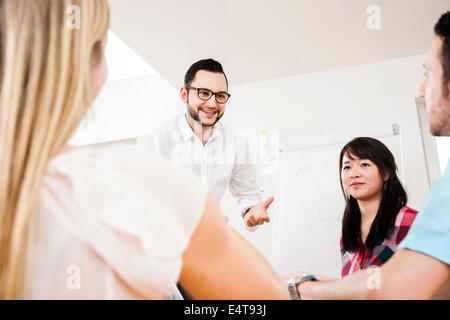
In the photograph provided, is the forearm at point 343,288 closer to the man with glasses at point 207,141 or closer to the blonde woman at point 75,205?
the blonde woman at point 75,205

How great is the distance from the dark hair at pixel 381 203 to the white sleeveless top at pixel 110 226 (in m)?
1.34

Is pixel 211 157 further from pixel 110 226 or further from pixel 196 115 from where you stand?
pixel 110 226

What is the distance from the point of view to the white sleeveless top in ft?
1.42

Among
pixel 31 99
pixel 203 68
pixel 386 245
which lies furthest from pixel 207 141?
pixel 31 99

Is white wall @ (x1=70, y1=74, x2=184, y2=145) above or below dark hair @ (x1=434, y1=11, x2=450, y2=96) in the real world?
above

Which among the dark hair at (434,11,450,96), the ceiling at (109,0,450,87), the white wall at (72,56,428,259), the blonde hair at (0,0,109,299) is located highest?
the ceiling at (109,0,450,87)

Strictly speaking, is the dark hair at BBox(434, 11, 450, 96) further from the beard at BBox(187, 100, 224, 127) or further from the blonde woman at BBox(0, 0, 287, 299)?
the beard at BBox(187, 100, 224, 127)

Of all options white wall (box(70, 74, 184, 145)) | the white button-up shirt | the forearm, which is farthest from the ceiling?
the forearm

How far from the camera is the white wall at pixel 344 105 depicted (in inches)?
102

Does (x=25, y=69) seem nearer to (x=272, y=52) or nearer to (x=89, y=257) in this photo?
(x=89, y=257)

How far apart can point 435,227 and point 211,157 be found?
1473 millimetres

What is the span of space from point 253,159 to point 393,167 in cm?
138

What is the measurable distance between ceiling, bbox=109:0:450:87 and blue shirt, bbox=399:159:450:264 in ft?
5.96

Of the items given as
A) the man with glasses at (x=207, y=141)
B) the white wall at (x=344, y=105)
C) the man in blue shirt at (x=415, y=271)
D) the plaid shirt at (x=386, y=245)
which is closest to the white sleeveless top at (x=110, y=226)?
the man in blue shirt at (x=415, y=271)
